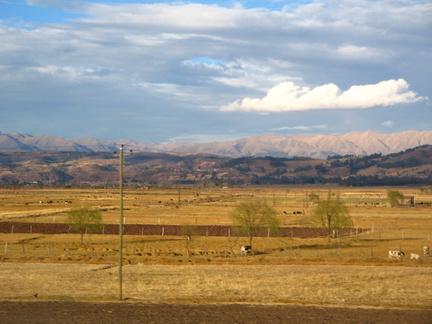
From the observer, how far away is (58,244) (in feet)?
206

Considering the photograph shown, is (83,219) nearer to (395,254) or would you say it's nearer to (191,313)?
(395,254)

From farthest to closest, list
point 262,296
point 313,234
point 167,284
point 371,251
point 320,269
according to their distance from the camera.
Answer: point 313,234
point 371,251
point 320,269
point 167,284
point 262,296

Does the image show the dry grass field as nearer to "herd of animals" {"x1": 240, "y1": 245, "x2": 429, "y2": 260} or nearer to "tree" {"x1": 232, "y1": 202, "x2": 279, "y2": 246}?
"herd of animals" {"x1": 240, "y1": 245, "x2": 429, "y2": 260}

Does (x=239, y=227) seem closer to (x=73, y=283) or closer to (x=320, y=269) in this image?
(x=320, y=269)

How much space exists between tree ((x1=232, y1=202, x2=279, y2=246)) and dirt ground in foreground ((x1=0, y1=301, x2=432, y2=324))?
2941 centimetres

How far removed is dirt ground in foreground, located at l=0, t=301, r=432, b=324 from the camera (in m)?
27.3

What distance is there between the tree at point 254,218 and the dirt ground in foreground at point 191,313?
29408mm

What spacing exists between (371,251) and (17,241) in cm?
4187

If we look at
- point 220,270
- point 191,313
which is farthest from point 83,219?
point 191,313

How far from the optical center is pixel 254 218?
6103 centimetres

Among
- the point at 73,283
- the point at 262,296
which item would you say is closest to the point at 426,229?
the point at 262,296

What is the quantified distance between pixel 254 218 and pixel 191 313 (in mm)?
32493

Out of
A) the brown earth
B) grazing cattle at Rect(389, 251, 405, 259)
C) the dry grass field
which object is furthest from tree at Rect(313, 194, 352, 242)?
grazing cattle at Rect(389, 251, 405, 259)

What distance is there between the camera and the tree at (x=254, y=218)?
60.7m
